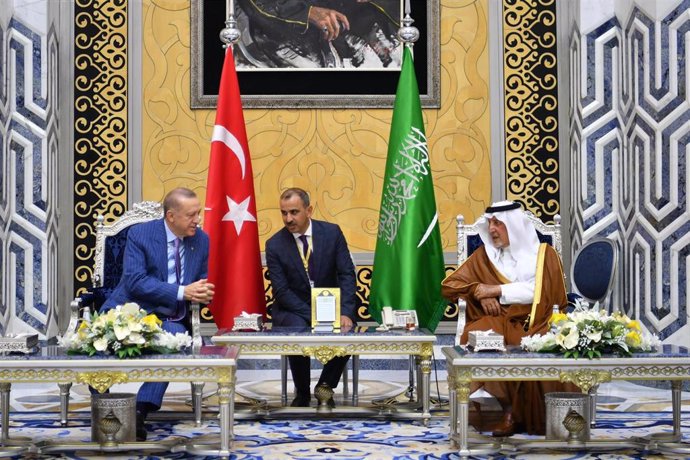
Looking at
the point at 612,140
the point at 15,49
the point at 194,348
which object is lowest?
the point at 194,348

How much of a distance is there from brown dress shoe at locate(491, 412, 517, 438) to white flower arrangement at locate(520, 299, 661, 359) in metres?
0.69

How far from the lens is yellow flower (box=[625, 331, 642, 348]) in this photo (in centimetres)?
498

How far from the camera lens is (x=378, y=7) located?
8984 millimetres

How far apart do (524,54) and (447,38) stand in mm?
652

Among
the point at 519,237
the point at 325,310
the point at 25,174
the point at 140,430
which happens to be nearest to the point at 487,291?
the point at 519,237

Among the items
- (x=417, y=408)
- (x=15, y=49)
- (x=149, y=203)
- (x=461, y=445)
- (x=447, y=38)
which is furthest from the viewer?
(x=447, y=38)

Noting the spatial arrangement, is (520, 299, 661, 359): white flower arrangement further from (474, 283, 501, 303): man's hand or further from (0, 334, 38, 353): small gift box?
(0, 334, 38, 353): small gift box

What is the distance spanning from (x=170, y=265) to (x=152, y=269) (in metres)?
0.11

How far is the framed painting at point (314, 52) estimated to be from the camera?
352 inches

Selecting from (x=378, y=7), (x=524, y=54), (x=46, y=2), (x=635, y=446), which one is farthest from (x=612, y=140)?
(x=46, y=2)

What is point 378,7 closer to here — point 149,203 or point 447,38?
point 447,38

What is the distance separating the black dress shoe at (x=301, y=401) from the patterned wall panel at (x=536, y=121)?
309 centimetres

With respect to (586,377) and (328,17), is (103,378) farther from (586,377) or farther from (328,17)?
(328,17)

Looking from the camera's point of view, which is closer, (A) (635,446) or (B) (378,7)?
(A) (635,446)
